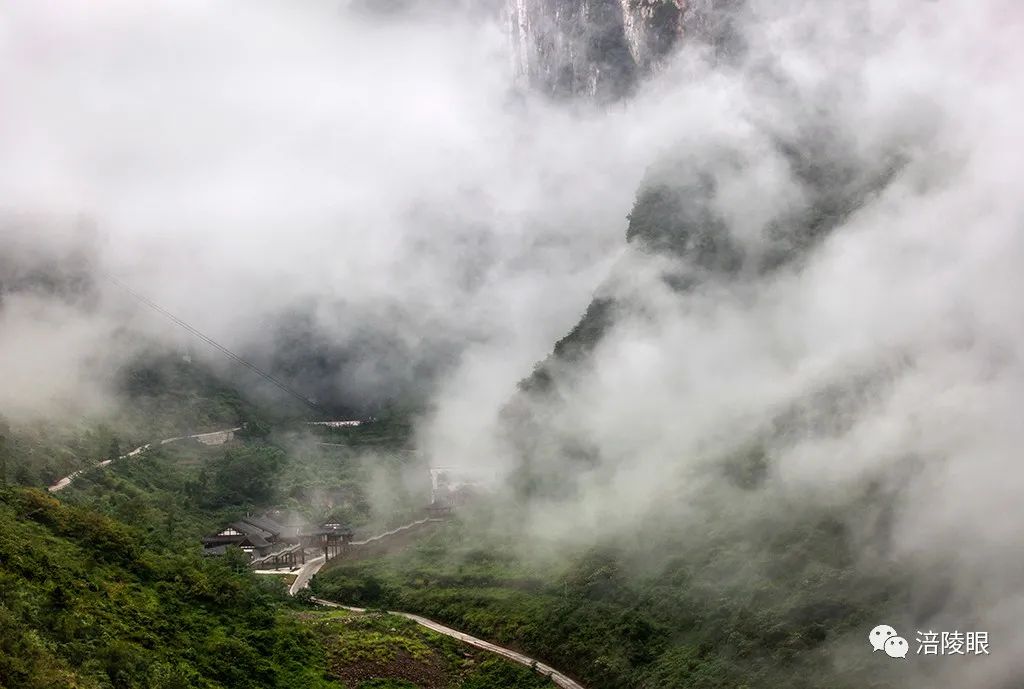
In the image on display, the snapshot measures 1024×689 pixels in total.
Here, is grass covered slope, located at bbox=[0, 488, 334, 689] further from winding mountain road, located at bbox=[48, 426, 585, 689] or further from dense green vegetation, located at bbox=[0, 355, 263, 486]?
dense green vegetation, located at bbox=[0, 355, 263, 486]

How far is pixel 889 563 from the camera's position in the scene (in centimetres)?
2238

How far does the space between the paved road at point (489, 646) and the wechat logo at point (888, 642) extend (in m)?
9.72

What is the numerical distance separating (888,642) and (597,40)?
51.1 metres

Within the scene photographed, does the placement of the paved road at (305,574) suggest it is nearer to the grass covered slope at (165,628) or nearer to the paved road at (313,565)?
the paved road at (313,565)


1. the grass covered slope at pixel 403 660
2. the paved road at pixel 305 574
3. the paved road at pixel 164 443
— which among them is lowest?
the grass covered slope at pixel 403 660

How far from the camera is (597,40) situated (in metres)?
62.6

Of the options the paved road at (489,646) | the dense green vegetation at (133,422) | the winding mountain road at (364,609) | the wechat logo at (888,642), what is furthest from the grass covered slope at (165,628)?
the dense green vegetation at (133,422)

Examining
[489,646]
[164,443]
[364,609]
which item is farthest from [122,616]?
[164,443]

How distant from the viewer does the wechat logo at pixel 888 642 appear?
19641mm

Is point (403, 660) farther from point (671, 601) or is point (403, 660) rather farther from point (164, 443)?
point (164, 443)

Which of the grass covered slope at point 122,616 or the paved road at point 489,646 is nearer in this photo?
the grass covered slope at point 122,616

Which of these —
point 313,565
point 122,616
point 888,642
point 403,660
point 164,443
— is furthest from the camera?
point 164,443

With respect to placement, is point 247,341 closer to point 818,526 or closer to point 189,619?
point 189,619

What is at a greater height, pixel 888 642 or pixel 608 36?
pixel 608 36
